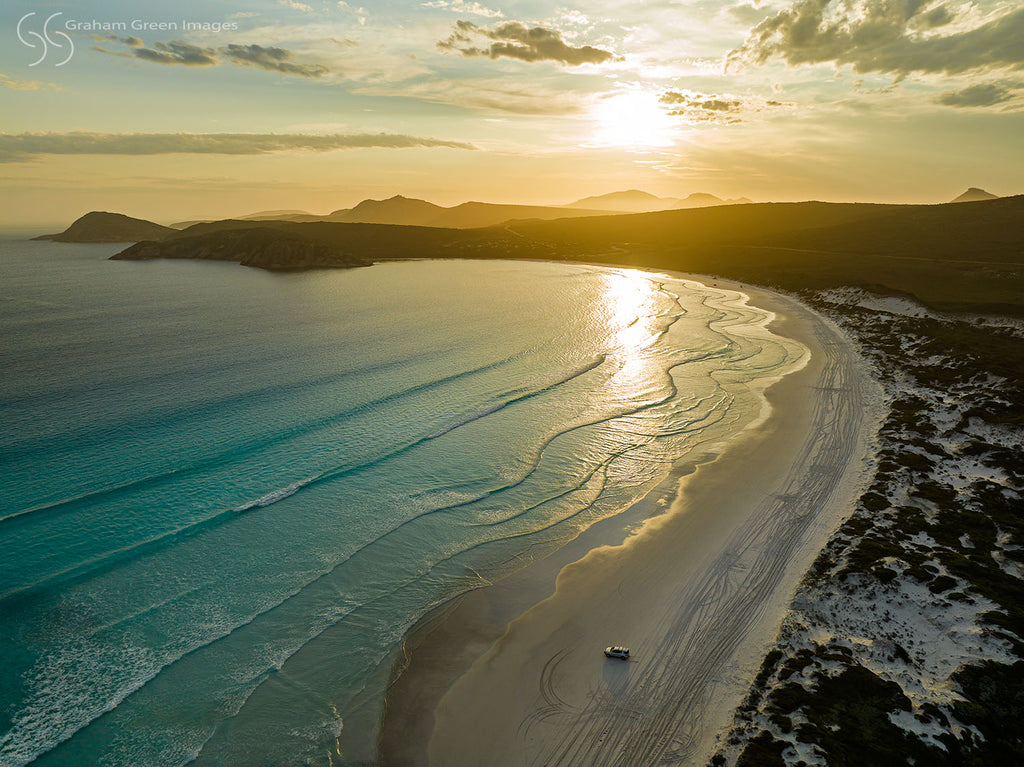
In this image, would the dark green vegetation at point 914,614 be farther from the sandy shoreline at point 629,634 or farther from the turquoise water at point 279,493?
the turquoise water at point 279,493

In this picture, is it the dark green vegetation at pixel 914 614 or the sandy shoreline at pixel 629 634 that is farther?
the sandy shoreline at pixel 629 634

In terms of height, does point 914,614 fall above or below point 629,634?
above

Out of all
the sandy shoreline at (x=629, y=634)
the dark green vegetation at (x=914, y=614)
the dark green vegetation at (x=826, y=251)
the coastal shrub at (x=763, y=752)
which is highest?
the dark green vegetation at (x=826, y=251)

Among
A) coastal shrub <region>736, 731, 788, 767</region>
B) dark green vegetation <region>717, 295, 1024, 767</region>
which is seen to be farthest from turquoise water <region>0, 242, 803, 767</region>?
coastal shrub <region>736, 731, 788, 767</region>

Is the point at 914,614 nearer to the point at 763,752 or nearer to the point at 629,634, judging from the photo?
the point at 763,752

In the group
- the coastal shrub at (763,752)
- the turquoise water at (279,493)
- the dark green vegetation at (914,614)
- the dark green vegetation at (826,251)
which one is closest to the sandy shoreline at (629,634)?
the coastal shrub at (763,752)

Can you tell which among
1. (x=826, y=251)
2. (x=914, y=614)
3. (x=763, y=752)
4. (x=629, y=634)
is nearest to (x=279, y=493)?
(x=629, y=634)

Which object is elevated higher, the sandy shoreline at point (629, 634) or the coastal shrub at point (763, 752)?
the coastal shrub at point (763, 752)
